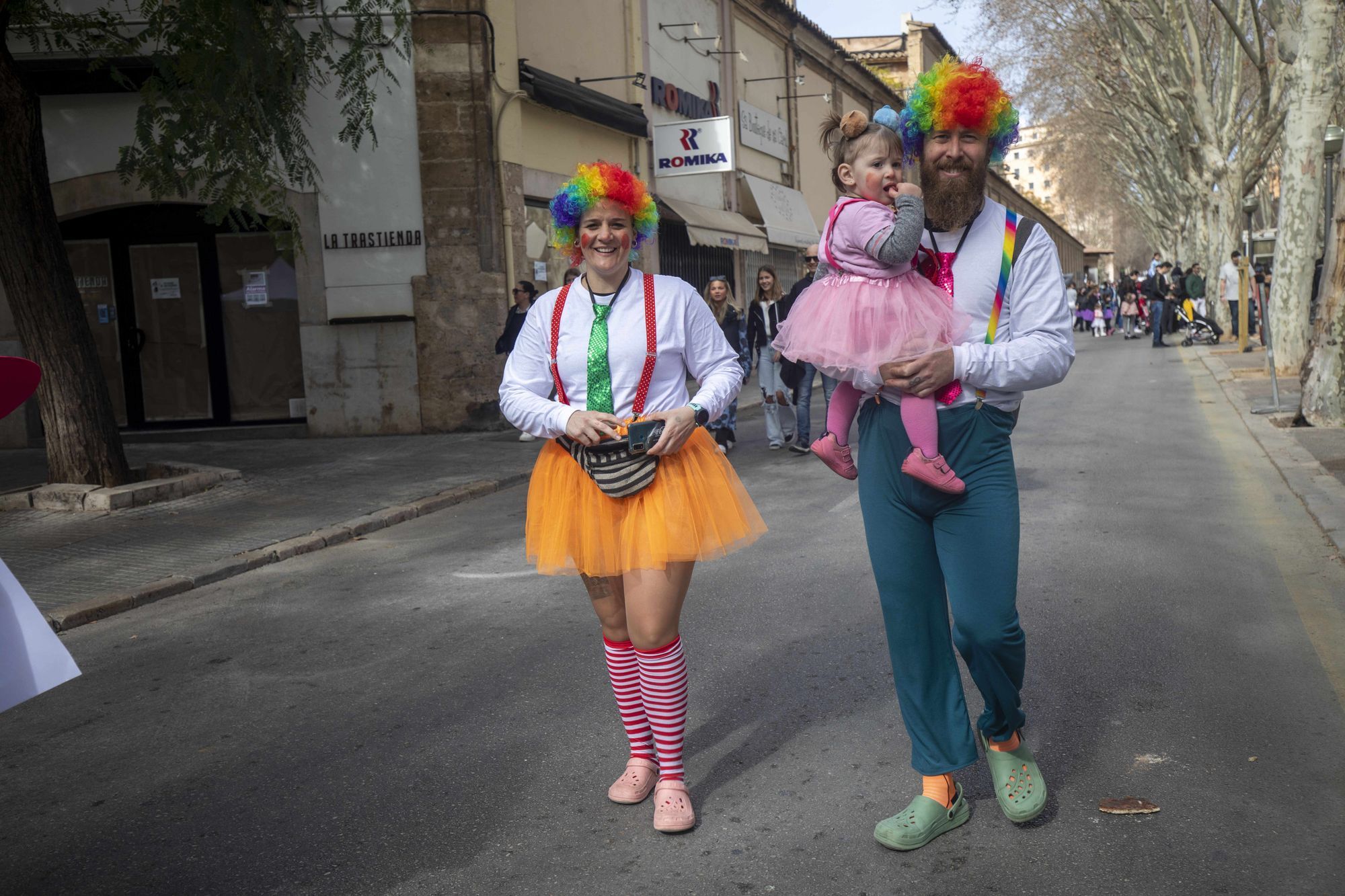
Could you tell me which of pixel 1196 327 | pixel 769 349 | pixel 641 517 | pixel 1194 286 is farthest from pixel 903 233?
pixel 1194 286

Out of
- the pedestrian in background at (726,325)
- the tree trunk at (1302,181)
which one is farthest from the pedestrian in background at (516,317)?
the tree trunk at (1302,181)

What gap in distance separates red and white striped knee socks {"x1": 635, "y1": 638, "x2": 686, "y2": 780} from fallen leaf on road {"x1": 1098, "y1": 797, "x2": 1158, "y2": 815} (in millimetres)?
1244

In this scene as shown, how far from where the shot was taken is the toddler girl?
116 inches

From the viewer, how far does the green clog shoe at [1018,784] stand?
3.32 meters

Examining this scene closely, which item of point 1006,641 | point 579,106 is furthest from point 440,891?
point 579,106

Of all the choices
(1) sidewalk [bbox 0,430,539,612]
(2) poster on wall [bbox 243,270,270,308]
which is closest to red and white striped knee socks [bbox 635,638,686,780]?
(1) sidewalk [bbox 0,430,539,612]

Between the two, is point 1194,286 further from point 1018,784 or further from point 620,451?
point 620,451

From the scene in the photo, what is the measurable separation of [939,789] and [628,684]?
98cm

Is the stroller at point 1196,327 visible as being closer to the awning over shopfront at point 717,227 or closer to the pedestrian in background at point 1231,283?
the pedestrian in background at point 1231,283

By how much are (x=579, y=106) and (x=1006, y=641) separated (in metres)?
16.5

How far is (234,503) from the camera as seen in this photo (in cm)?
1008

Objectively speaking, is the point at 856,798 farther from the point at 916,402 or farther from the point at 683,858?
the point at 916,402

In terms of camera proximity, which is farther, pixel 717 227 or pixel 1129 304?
pixel 1129 304

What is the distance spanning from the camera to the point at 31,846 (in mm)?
3607
